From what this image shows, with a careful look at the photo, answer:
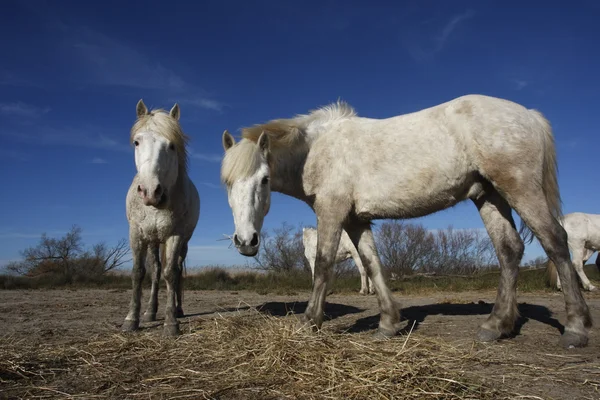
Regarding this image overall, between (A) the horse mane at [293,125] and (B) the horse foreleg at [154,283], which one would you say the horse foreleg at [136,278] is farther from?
(A) the horse mane at [293,125]

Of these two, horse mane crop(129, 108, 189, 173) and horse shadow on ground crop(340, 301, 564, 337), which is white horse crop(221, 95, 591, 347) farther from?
horse mane crop(129, 108, 189, 173)

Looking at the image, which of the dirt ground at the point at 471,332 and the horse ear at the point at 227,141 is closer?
the dirt ground at the point at 471,332

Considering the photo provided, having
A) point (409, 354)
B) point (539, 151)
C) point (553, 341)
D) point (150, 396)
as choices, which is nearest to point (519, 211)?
point (539, 151)

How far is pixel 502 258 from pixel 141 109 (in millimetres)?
5211

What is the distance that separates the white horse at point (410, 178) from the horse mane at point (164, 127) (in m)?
0.92

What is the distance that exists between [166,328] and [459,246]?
111 feet

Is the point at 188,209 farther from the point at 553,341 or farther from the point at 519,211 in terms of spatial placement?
the point at 553,341

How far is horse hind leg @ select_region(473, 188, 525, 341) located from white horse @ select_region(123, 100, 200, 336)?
3710 mm

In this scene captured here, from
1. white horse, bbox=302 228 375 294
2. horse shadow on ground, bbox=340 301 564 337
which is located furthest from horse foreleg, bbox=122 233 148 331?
white horse, bbox=302 228 375 294

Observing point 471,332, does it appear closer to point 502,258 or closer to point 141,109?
point 502,258

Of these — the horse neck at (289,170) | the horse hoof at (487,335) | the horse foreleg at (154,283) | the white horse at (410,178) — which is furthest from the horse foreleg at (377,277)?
the horse foreleg at (154,283)

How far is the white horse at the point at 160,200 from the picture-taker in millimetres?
4785

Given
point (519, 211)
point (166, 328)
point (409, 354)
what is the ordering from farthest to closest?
point (166, 328), point (519, 211), point (409, 354)

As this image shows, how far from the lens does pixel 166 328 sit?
4.75 metres
